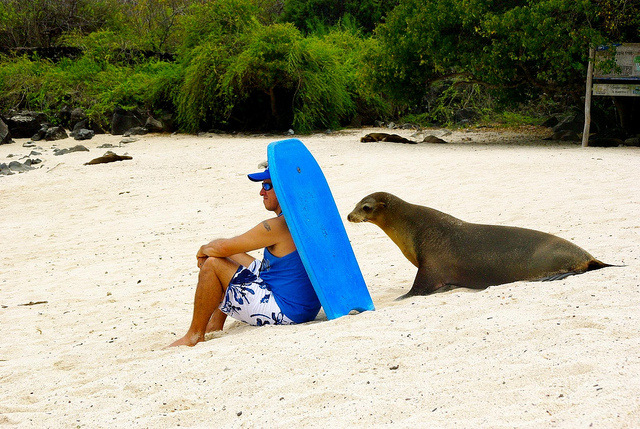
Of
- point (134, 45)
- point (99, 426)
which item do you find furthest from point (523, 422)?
point (134, 45)

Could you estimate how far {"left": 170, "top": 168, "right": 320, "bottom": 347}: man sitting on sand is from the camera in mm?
4449

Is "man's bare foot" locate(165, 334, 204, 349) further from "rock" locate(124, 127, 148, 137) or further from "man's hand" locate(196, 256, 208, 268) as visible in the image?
"rock" locate(124, 127, 148, 137)

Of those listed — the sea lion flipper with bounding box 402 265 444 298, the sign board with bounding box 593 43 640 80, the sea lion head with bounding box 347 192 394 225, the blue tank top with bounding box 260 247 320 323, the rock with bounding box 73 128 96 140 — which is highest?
the sign board with bounding box 593 43 640 80

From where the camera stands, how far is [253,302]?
4.49 metres

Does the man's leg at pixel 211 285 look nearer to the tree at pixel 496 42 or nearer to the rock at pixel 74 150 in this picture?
the tree at pixel 496 42

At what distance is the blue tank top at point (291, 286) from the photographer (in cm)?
448

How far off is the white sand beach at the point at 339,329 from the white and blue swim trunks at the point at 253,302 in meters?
0.10

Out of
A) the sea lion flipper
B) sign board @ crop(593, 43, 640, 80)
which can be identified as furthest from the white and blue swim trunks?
sign board @ crop(593, 43, 640, 80)

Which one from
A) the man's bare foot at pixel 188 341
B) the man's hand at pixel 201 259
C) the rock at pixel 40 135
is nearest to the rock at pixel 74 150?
the rock at pixel 40 135

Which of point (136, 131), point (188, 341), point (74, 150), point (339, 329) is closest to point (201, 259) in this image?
point (188, 341)

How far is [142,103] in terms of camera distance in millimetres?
19875

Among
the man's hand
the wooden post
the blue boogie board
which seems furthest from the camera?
the wooden post

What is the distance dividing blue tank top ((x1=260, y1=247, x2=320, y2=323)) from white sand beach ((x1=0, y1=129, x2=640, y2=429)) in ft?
0.83

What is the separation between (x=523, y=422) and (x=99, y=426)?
186cm
